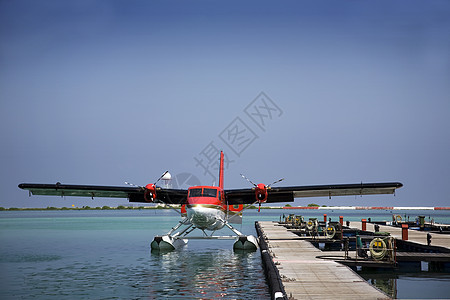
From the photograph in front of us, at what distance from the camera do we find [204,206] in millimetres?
24250

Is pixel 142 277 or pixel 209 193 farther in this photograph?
pixel 209 193

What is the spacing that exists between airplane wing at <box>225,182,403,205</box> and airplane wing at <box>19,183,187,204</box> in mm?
3535

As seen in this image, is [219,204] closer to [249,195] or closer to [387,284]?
[249,195]

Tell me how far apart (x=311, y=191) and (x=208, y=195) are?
7628 mm

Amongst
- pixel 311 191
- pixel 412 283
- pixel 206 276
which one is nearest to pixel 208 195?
pixel 206 276

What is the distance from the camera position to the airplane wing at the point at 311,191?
27.3 meters

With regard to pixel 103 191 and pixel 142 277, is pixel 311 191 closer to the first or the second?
pixel 103 191

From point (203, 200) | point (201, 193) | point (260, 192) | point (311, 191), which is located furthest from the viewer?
point (311, 191)

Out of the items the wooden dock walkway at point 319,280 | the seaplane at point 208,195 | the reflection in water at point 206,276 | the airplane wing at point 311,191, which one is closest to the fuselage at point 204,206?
the seaplane at point 208,195

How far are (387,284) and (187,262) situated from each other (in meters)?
10.7

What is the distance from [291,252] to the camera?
20844mm

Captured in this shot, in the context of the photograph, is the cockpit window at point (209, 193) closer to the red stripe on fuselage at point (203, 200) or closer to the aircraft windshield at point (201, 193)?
the aircraft windshield at point (201, 193)

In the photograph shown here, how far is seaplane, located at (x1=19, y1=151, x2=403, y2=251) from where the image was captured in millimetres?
24947

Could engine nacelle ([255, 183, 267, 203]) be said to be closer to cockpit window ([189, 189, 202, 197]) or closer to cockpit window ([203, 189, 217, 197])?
cockpit window ([203, 189, 217, 197])
